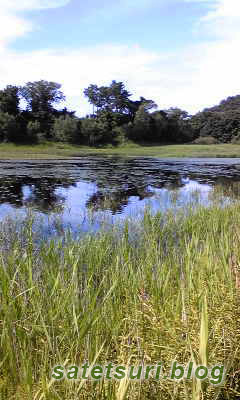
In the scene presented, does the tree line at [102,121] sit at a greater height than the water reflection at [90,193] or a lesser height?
greater

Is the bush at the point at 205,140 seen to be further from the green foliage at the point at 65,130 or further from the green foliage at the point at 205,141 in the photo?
the green foliage at the point at 65,130

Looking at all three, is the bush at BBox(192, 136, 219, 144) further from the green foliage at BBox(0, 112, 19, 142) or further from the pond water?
the pond water

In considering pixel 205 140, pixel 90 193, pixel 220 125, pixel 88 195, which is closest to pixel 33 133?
pixel 205 140

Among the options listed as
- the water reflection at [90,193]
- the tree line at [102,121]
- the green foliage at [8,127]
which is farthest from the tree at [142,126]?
the water reflection at [90,193]

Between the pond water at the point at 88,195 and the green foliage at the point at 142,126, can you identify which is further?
the green foliage at the point at 142,126

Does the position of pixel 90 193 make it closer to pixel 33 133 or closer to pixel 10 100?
pixel 33 133

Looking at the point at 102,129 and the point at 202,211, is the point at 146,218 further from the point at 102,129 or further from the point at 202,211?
the point at 102,129

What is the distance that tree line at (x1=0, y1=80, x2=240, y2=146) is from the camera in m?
70.9

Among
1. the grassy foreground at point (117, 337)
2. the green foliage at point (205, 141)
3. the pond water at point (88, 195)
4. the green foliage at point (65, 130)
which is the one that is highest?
the green foliage at point (65, 130)

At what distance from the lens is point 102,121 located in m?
83.8

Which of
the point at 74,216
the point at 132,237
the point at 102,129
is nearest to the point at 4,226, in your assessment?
the point at 132,237

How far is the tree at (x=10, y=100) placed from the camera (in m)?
71.6

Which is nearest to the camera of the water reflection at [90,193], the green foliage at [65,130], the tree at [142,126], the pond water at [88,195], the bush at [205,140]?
the pond water at [88,195]

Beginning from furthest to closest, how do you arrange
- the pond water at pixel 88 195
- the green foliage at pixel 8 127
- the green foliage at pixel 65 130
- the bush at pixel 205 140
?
the bush at pixel 205 140
the green foliage at pixel 65 130
the green foliage at pixel 8 127
the pond water at pixel 88 195
